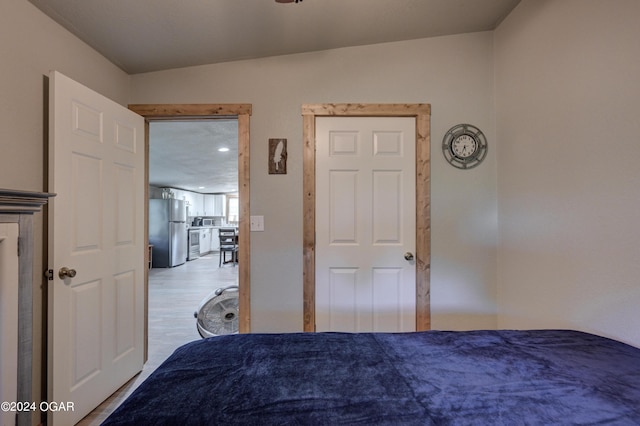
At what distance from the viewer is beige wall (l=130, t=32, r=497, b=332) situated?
7.02 feet

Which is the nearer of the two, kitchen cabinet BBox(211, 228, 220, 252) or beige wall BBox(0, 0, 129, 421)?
beige wall BBox(0, 0, 129, 421)

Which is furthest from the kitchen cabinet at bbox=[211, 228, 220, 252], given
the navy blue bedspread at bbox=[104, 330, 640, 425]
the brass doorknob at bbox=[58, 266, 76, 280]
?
the navy blue bedspread at bbox=[104, 330, 640, 425]

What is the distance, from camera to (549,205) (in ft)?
5.33

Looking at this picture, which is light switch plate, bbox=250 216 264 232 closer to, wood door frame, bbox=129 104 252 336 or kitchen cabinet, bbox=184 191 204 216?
wood door frame, bbox=129 104 252 336

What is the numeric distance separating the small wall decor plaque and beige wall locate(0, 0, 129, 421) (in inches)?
51.7

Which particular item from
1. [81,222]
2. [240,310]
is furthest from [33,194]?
[240,310]

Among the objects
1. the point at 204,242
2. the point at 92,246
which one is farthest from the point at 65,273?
the point at 204,242

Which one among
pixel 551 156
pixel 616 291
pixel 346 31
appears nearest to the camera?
pixel 616 291

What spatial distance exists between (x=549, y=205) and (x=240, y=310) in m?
2.17

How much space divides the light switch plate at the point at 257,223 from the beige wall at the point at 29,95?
120 cm

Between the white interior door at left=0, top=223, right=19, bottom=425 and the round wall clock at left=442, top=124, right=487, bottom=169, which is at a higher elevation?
the round wall clock at left=442, top=124, right=487, bottom=169

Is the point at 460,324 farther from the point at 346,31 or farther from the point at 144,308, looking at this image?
the point at 144,308

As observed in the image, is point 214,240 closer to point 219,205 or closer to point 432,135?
point 219,205

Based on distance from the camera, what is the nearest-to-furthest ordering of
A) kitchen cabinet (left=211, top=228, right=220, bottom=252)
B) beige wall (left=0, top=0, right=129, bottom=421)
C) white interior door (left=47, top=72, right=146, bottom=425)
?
beige wall (left=0, top=0, right=129, bottom=421)
white interior door (left=47, top=72, right=146, bottom=425)
kitchen cabinet (left=211, top=228, right=220, bottom=252)
